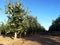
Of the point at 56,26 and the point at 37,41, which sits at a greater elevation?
the point at 56,26

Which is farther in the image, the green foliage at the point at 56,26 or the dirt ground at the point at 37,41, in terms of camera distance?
the green foliage at the point at 56,26

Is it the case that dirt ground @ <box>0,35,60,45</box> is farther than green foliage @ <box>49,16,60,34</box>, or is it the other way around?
A: green foliage @ <box>49,16,60,34</box>

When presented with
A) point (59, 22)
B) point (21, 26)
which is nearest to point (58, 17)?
point (59, 22)

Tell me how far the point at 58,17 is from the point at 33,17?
11804 millimetres

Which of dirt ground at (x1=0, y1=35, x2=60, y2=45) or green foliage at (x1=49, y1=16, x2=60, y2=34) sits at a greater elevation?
green foliage at (x1=49, y1=16, x2=60, y2=34)

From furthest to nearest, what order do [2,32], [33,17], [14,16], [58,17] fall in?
[58,17], [33,17], [2,32], [14,16]

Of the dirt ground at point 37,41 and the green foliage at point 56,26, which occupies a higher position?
the green foliage at point 56,26

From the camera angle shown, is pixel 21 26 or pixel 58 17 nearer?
pixel 21 26

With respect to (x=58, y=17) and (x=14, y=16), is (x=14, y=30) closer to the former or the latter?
(x=14, y=16)

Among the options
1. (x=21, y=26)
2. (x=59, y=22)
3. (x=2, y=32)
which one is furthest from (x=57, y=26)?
(x=21, y=26)

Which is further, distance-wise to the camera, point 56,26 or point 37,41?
point 56,26

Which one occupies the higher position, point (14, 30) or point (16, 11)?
point (16, 11)

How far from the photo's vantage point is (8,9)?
37312mm

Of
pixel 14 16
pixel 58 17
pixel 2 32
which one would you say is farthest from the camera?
pixel 58 17
